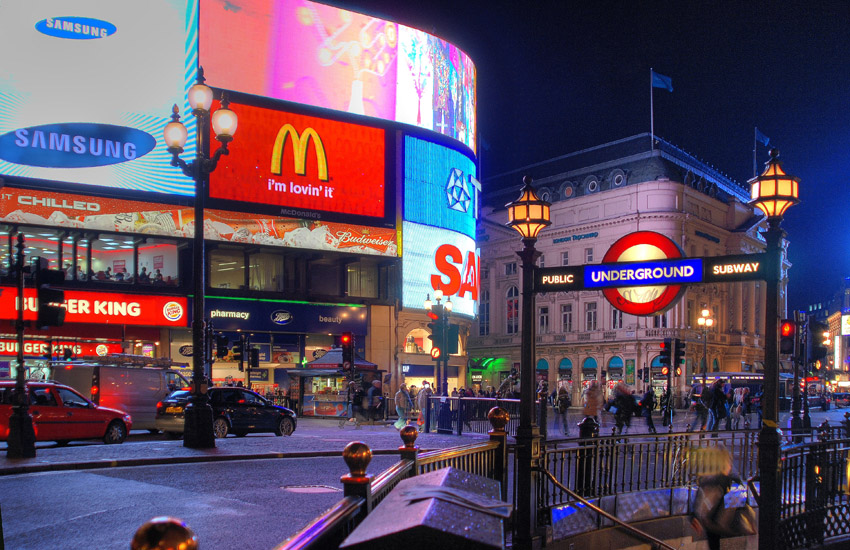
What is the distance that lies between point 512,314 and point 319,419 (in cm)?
4245

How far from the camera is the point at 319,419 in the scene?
35.6 m

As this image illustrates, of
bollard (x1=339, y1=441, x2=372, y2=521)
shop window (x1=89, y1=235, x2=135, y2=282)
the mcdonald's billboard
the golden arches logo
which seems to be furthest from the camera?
the golden arches logo

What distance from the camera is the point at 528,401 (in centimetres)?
947

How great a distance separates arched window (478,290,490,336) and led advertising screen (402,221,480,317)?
26.1 meters

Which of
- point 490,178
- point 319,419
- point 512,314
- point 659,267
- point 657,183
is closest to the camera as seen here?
point 659,267

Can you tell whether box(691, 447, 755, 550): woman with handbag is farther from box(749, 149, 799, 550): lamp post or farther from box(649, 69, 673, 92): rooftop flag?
box(649, 69, 673, 92): rooftop flag

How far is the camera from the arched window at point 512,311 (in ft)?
246

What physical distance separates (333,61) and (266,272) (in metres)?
13.0

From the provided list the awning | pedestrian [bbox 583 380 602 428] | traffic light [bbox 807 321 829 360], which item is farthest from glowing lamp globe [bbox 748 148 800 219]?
the awning

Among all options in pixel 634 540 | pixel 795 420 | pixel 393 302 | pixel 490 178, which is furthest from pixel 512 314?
pixel 634 540

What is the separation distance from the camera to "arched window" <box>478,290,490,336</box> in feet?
257

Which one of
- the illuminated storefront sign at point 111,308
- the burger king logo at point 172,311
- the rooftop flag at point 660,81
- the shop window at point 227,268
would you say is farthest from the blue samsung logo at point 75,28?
the rooftop flag at point 660,81

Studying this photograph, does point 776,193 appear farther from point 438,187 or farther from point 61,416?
point 438,187

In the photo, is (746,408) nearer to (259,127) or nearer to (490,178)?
(259,127)
